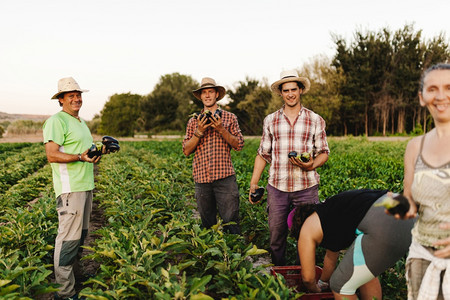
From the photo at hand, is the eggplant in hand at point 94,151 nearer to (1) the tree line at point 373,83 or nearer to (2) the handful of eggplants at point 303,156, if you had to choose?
(2) the handful of eggplants at point 303,156

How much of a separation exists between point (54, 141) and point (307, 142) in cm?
239

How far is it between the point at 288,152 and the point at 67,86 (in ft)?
7.31

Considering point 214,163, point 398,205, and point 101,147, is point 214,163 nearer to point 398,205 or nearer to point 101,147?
point 101,147

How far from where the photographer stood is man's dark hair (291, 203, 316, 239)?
2.66 meters

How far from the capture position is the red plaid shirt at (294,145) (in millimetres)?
3404

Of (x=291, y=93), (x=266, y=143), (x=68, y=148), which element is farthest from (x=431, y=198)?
(x=68, y=148)

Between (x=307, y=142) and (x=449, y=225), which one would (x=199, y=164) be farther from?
(x=449, y=225)

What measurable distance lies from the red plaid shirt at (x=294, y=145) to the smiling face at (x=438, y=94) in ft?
5.80

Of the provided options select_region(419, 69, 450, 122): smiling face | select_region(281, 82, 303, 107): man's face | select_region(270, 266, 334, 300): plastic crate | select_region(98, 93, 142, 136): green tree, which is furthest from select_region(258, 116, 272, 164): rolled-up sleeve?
select_region(98, 93, 142, 136): green tree

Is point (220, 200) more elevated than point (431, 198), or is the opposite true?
point (431, 198)

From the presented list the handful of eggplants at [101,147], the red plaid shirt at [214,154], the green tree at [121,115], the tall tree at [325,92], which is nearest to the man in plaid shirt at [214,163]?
the red plaid shirt at [214,154]

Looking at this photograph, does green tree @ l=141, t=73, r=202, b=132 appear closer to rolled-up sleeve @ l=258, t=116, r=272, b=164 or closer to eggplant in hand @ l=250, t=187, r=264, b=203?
rolled-up sleeve @ l=258, t=116, r=272, b=164

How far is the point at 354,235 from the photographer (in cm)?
249

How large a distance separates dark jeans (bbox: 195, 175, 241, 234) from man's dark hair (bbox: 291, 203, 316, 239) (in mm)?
1259
